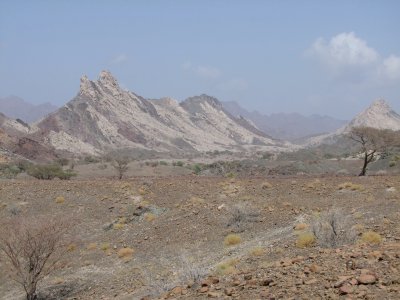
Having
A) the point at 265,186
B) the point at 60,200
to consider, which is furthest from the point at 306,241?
the point at 60,200

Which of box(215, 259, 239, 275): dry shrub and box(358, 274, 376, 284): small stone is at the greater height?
box(358, 274, 376, 284): small stone

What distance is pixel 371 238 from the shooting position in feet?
40.4

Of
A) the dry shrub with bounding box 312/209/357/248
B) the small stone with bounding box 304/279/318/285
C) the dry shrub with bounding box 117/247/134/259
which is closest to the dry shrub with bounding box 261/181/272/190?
the dry shrub with bounding box 117/247/134/259

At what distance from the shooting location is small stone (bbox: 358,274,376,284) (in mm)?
8203

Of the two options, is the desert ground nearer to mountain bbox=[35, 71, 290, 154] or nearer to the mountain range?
the mountain range

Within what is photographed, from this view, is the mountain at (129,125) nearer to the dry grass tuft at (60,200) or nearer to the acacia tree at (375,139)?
the acacia tree at (375,139)

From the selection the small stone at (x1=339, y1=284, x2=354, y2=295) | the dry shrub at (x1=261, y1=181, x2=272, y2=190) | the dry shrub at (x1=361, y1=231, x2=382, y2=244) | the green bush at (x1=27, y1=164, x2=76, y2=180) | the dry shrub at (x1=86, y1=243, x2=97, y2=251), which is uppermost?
the green bush at (x1=27, y1=164, x2=76, y2=180)

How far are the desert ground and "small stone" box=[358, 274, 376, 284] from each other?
0.07 feet

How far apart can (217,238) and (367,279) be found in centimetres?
1037

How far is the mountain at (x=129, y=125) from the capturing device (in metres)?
113

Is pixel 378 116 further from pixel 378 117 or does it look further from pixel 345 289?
pixel 345 289

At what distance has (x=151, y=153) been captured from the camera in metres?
110

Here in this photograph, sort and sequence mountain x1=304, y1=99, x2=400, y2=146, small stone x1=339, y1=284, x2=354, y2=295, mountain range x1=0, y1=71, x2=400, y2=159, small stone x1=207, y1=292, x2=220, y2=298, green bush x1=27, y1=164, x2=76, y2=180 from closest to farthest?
1. small stone x1=339, y1=284, x2=354, y2=295
2. small stone x1=207, y1=292, x2=220, y2=298
3. green bush x1=27, y1=164, x2=76, y2=180
4. mountain range x1=0, y1=71, x2=400, y2=159
5. mountain x1=304, y1=99, x2=400, y2=146

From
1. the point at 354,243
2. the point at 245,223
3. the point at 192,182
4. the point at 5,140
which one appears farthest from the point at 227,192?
the point at 5,140
